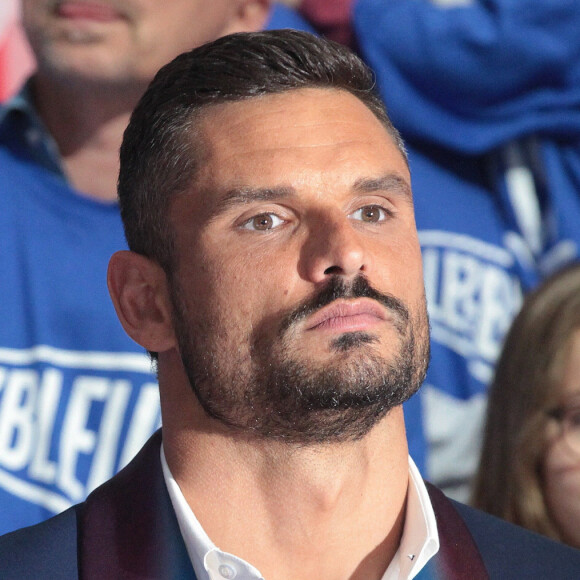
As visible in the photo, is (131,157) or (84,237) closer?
(131,157)

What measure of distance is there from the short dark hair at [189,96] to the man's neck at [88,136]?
653 mm

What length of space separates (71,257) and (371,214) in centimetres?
81

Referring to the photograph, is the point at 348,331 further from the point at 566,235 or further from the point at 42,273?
the point at 566,235

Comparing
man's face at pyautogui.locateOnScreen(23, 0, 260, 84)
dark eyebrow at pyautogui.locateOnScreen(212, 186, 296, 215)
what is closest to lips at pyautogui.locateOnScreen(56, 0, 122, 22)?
man's face at pyautogui.locateOnScreen(23, 0, 260, 84)

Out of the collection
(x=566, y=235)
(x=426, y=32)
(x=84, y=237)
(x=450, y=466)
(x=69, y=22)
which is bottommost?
(x=450, y=466)

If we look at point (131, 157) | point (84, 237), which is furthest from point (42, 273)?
point (131, 157)

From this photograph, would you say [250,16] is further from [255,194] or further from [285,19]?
[255,194]

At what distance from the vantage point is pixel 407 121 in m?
2.38

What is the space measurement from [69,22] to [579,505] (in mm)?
1201

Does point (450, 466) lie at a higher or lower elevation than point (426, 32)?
lower

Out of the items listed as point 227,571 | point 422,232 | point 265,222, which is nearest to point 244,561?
point 227,571

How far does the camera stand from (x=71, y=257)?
6.61 feet

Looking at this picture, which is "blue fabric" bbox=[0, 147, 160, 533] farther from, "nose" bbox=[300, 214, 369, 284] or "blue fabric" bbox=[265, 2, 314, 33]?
"nose" bbox=[300, 214, 369, 284]

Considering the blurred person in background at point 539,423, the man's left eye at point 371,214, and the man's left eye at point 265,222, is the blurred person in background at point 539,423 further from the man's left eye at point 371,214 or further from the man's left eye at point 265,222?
the man's left eye at point 265,222
